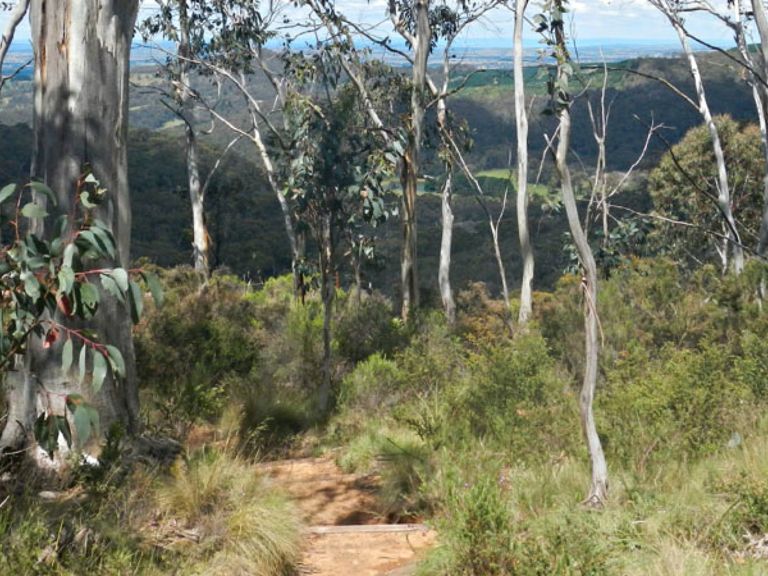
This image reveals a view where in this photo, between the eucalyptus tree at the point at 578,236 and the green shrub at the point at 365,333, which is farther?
the green shrub at the point at 365,333

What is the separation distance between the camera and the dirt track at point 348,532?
456cm

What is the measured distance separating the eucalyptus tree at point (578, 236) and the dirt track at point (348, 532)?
96cm

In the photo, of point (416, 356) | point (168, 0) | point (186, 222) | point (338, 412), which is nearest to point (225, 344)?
point (338, 412)

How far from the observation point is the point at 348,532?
502cm

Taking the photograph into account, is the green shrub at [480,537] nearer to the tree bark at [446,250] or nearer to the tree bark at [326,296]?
the tree bark at [326,296]

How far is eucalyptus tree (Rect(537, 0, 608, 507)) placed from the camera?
4641 mm

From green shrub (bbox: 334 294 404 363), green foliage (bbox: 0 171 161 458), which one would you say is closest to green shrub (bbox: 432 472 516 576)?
green foliage (bbox: 0 171 161 458)

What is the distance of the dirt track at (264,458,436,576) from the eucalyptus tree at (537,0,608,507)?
959 mm

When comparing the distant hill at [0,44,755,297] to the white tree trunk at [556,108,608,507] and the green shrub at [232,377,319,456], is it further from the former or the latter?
the green shrub at [232,377,319,456]

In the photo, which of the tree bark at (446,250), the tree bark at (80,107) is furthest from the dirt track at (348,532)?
the tree bark at (446,250)

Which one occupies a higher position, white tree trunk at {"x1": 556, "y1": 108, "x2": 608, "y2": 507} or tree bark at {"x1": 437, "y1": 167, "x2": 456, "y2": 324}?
white tree trunk at {"x1": 556, "y1": 108, "x2": 608, "y2": 507}

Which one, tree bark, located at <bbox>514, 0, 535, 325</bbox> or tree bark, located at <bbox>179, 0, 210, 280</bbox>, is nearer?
tree bark, located at <bbox>514, 0, 535, 325</bbox>

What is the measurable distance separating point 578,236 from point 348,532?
2.04 meters

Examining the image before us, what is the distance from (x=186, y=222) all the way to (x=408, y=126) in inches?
1335
